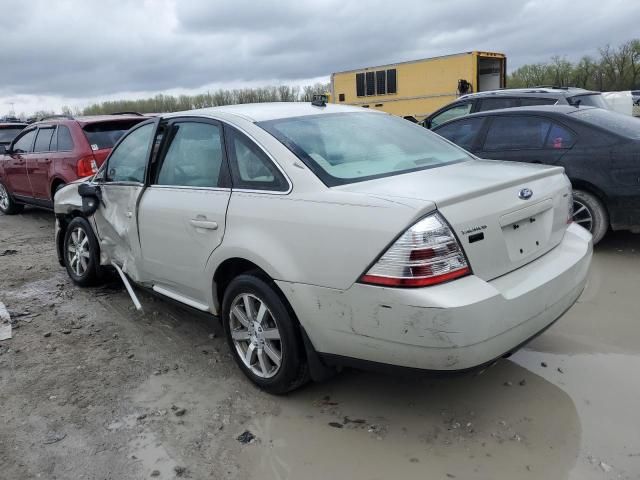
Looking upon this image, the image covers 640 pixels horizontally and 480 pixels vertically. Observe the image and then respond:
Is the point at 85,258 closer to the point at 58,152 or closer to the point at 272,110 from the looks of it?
the point at 272,110

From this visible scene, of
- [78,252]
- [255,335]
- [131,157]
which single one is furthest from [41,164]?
[255,335]

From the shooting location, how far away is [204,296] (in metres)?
3.52

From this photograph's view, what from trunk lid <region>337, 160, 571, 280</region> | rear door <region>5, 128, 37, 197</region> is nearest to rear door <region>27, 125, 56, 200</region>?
rear door <region>5, 128, 37, 197</region>

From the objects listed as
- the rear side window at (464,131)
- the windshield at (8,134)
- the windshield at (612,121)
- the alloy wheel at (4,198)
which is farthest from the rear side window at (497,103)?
the windshield at (8,134)

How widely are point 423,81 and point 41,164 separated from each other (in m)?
14.5

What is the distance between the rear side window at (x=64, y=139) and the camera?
25.6ft

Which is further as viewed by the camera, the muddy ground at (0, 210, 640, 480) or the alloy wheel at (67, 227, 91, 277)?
the alloy wheel at (67, 227, 91, 277)

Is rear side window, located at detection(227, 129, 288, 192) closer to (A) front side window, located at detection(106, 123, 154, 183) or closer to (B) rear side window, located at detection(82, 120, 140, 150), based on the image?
(A) front side window, located at detection(106, 123, 154, 183)

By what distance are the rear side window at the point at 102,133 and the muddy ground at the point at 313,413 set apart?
4.02 meters

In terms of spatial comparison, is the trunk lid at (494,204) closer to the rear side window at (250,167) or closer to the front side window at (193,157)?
the rear side window at (250,167)

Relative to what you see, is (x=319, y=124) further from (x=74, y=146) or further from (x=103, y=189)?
(x=74, y=146)

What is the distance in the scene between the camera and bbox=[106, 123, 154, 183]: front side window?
4246 mm

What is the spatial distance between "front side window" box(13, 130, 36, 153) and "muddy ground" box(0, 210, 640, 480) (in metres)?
5.64

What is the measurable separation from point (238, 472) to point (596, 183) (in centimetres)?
451
